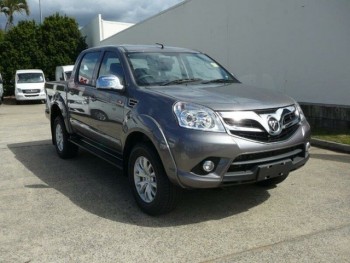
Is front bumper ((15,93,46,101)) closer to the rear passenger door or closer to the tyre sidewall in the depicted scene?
the rear passenger door

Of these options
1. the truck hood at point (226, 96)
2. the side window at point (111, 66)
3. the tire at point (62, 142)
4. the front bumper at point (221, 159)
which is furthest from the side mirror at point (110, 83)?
the tire at point (62, 142)

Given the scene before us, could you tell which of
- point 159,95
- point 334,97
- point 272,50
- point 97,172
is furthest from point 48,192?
point 272,50

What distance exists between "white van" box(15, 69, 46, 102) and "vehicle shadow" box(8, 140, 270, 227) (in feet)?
51.5

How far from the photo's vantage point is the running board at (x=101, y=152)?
16.1 feet

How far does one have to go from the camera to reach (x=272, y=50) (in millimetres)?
10625

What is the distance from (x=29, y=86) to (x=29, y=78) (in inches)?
28.6

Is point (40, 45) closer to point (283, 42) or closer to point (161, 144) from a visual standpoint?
point (283, 42)

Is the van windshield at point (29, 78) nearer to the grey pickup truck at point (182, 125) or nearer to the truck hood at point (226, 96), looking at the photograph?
the grey pickup truck at point (182, 125)

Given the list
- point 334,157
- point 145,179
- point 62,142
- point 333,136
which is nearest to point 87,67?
point 62,142

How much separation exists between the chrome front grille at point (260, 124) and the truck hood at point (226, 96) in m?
0.06

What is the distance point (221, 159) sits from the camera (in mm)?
3742

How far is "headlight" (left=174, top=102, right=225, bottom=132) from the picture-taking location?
12.4 ft

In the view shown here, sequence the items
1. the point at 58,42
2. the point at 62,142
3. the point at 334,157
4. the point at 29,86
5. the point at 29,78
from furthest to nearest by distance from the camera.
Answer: the point at 58,42 < the point at 29,78 < the point at 29,86 < the point at 62,142 < the point at 334,157

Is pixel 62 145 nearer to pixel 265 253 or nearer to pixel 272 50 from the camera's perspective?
pixel 265 253
